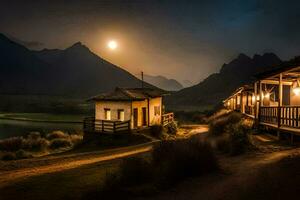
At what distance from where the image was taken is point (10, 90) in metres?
182

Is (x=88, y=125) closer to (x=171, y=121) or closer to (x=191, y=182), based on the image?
(x=171, y=121)

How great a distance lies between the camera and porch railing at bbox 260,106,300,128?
13125 mm

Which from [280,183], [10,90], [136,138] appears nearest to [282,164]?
[280,183]

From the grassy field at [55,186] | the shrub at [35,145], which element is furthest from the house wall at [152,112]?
the grassy field at [55,186]

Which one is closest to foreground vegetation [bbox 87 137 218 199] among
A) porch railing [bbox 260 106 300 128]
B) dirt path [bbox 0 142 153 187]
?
dirt path [bbox 0 142 153 187]

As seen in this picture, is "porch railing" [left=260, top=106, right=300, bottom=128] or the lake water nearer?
"porch railing" [left=260, top=106, right=300, bottom=128]

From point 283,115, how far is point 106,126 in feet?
55.1

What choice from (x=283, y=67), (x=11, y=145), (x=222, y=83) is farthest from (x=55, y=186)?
(x=222, y=83)

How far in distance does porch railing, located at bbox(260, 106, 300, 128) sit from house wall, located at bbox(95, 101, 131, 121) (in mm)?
13355

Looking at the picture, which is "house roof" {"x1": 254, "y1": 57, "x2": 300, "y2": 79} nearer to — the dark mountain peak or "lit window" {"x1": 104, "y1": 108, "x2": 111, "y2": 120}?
"lit window" {"x1": 104, "y1": 108, "x2": 111, "y2": 120}

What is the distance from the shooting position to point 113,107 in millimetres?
27125

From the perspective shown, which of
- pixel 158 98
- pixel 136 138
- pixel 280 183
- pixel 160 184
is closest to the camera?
pixel 280 183

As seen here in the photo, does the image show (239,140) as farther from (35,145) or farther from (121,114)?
(35,145)

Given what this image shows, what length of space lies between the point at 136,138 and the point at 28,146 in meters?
11.2
